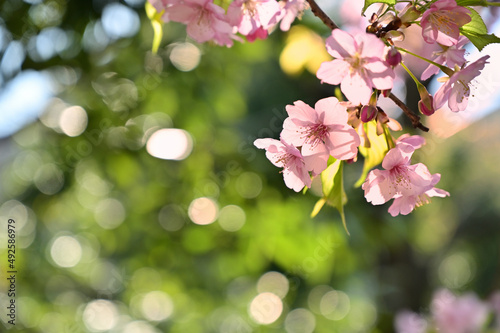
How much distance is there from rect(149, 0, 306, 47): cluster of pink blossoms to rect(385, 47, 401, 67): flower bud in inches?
6.3

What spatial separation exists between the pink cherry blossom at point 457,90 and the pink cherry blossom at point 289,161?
127 millimetres

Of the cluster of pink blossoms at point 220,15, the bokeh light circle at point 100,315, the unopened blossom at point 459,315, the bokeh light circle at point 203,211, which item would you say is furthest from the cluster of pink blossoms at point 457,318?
the bokeh light circle at point 100,315

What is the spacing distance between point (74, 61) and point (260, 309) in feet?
5.51

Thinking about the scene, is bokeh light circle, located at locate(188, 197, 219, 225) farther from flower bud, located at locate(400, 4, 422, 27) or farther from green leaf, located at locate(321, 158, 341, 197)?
flower bud, located at locate(400, 4, 422, 27)

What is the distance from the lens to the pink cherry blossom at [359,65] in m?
0.38

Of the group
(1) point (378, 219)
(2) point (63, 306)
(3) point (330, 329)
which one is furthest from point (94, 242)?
(1) point (378, 219)

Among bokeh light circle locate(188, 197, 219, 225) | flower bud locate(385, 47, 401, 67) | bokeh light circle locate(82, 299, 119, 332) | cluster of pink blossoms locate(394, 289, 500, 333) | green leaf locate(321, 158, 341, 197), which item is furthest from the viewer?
bokeh light circle locate(82, 299, 119, 332)

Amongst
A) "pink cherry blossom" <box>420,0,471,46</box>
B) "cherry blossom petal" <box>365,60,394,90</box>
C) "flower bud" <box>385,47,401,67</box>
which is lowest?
"cherry blossom petal" <box>365,60,394,90</box>

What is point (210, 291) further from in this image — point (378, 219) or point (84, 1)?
point (84, 1)

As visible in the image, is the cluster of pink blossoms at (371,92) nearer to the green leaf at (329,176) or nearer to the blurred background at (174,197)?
the green leaf at (329,176)

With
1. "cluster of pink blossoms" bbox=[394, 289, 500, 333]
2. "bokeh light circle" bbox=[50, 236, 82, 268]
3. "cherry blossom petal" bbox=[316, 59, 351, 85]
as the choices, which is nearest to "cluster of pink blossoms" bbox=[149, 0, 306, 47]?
"cherry blossom petal" bbox=[316, 59, 351, 85]

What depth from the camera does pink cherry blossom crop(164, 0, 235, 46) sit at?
51 centimetres

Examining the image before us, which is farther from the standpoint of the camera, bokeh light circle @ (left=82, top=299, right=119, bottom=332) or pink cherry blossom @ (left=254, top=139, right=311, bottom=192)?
bokeh light circle @ (left=82, top=299, right=119, bottom=332)

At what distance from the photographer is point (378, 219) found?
1750mm
